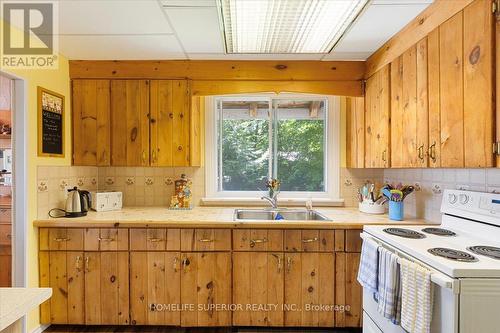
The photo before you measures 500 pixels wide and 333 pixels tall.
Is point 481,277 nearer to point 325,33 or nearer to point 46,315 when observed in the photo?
point 325,33

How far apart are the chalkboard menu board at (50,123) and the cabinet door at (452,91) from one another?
8.91 feet

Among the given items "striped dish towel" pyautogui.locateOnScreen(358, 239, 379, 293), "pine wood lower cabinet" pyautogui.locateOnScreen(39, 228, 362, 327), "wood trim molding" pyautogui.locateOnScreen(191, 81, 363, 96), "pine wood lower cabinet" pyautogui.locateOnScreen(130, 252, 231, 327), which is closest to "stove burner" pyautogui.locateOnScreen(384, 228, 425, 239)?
"striped dish towel" pyautogui.locateOnScreen(358, 239, 379, 293)

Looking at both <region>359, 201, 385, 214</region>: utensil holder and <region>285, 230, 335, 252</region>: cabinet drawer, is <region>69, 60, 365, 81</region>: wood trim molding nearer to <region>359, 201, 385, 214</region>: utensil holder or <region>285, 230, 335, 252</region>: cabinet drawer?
<region>359, 201, 385, 214</region>: utensil holder

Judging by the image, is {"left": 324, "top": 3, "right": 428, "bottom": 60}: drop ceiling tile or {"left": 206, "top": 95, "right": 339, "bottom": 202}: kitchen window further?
{"left": 206, "top": 95, "right": 339, "bottom": 202}: kitchen window

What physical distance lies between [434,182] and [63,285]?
2.93 metres

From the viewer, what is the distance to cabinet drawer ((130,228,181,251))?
2.15 meters

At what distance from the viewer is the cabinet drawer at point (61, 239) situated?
216 centimetres

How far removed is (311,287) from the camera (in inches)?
84.0

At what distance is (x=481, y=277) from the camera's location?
42.5 inches

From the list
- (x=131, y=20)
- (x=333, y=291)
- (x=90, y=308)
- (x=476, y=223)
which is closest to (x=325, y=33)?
(x=131, y=20)

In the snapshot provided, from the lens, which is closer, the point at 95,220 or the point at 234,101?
the point at 95,220

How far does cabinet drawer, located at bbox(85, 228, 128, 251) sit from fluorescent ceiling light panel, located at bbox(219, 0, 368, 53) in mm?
1676

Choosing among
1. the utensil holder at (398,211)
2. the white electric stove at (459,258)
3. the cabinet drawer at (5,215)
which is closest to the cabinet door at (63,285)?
the cabinet drawer at (5,215)

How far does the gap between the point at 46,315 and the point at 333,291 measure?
2203 millimetres
